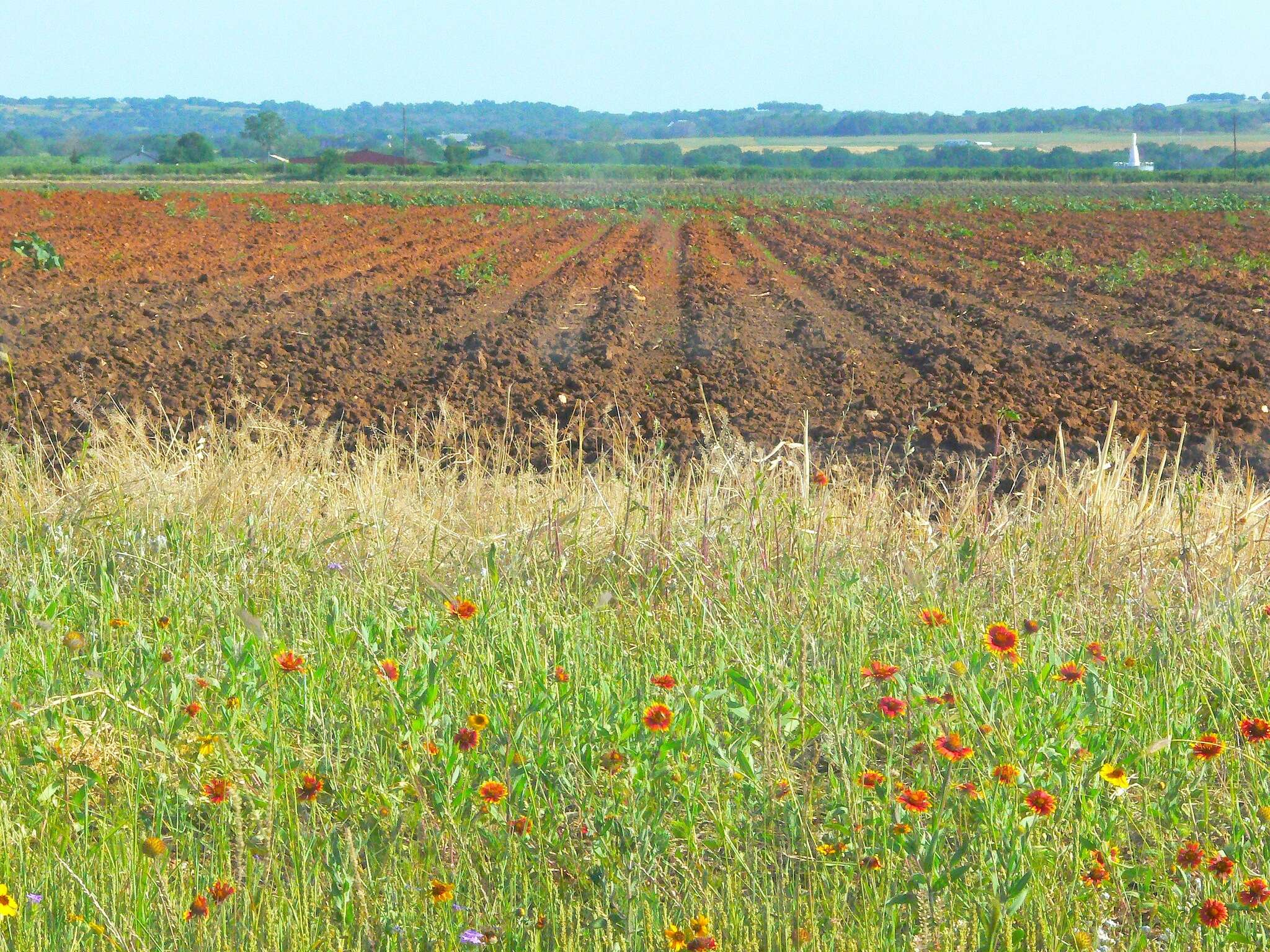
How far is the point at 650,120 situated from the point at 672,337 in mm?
104729

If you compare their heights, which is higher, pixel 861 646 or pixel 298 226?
pixel 298 226

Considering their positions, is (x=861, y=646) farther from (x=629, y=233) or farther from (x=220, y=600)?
(x=629, y=233)

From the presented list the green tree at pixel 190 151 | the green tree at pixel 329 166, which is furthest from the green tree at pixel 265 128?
the green tree at pixel 329 166

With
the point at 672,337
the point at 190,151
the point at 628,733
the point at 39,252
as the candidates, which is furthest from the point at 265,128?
the point at 628,733

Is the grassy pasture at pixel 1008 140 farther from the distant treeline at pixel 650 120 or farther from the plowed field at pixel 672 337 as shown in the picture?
the plowed field at pixel 672 337

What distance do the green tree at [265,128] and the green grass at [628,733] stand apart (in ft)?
263

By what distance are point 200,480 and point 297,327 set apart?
23.8ft

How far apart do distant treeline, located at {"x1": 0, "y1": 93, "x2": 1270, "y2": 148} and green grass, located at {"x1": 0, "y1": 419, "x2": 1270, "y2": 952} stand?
312 ft

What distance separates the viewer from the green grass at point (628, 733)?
2.08 meters

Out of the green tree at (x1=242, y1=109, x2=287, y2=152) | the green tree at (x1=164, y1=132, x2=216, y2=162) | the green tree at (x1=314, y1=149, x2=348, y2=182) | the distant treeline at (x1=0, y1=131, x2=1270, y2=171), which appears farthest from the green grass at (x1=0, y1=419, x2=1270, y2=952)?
the green tree at (x1=242, y1=109, x2=287, y2=152)

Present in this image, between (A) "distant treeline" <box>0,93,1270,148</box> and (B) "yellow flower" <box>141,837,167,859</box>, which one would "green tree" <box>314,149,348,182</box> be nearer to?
(A) "distant treeline" <box>0,93,1270,148</box>

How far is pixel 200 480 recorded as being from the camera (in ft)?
15.8

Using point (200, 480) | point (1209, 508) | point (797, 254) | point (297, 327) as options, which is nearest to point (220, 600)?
point (200, 480)

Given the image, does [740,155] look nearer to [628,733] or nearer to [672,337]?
[672,337]
